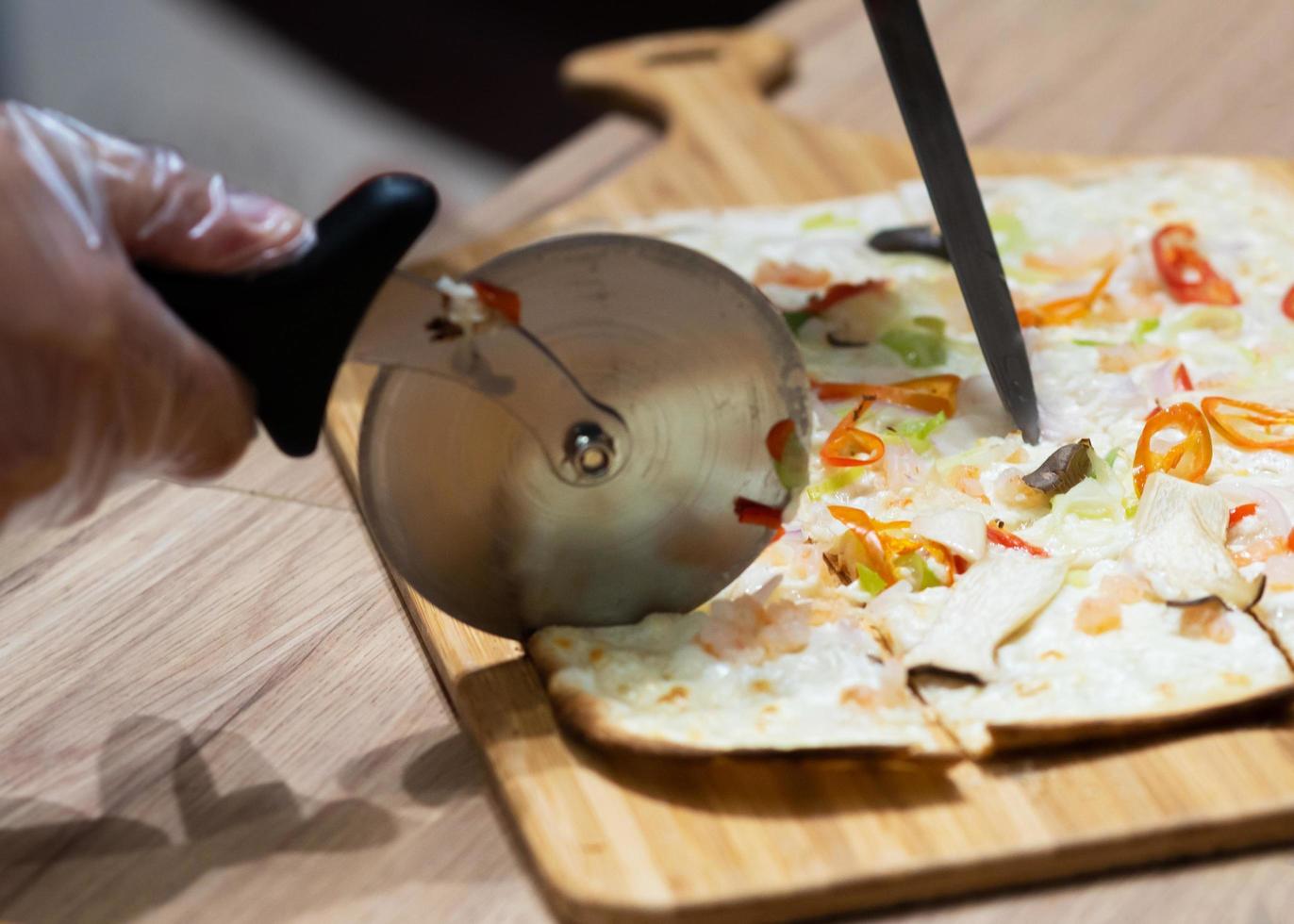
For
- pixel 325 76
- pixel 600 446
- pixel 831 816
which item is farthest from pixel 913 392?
pixel 325 76

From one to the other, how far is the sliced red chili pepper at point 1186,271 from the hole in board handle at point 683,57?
178cm

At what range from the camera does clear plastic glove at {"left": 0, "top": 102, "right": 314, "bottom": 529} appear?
1767 millimetres

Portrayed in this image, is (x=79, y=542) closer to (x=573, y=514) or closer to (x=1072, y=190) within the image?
(x=573, y=514)

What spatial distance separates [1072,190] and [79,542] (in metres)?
2.42

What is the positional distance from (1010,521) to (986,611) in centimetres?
29

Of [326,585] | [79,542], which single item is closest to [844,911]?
[326,585]

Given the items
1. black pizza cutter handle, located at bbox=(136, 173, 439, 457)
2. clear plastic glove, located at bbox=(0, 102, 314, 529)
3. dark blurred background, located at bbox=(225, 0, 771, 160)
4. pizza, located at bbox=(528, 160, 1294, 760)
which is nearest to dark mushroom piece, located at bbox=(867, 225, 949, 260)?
pizza, located at bbox=(528, 160, 1294, 760)

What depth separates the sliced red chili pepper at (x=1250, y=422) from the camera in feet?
8.35

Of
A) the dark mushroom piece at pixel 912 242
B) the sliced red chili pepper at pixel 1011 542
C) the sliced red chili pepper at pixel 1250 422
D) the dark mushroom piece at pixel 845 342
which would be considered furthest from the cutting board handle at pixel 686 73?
the sliced red chili pepper at pixel 1011 542

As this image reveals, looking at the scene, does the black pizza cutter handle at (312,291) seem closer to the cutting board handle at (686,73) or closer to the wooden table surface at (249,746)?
the wooden table surface at (249,746)

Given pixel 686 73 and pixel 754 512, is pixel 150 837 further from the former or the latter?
pixel 686 73

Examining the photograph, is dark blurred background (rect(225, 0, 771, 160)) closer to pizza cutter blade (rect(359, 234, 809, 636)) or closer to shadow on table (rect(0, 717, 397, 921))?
pizza cutter blade (rect(359, 234, 809, 636))

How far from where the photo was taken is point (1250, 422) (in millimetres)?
2588

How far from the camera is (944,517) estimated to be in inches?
94.2
